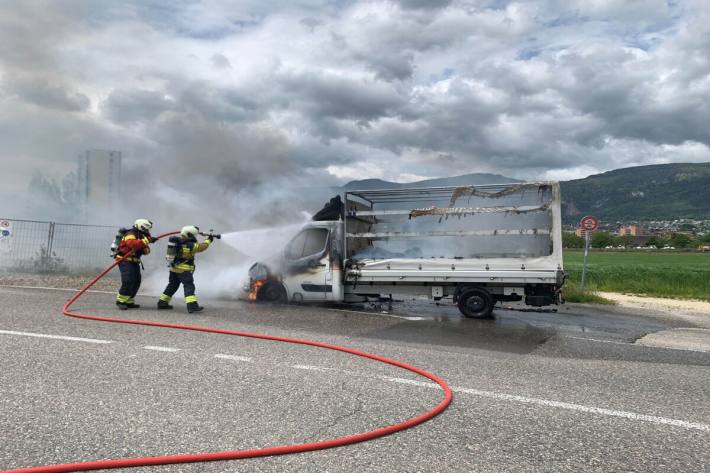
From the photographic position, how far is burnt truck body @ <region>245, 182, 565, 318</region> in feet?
32.2

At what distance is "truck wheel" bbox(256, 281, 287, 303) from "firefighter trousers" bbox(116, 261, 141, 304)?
8.51 feet

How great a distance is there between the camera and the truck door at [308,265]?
10953 millimetres

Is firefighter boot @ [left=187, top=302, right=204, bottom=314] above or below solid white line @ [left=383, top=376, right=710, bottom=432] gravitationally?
above

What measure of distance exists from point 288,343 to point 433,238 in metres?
4.64

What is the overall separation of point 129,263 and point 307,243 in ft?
11.2

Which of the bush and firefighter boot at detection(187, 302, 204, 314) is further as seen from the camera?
the bush

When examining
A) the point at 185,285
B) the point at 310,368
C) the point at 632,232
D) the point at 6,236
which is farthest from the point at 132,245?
the point at 632,232

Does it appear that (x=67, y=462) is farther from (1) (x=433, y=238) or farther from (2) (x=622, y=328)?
(2) (x=622, y=328)

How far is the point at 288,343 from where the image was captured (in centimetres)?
694

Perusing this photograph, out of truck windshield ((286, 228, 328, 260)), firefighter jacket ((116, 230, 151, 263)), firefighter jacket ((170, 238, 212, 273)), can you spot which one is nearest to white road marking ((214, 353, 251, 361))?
firefighter jacket ((170, 238, 212, 273))

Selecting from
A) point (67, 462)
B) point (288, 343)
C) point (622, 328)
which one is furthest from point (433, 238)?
point (67, 462)

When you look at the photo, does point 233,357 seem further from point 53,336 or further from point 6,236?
point 6,236

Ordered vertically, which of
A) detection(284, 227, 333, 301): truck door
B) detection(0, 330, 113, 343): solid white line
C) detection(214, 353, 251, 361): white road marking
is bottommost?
detection(214, 353, 251, 361): white road marking

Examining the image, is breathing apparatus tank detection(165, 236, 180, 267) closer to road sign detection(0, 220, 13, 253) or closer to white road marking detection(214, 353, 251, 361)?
white road marking detection(214, 353, 251, 361)
